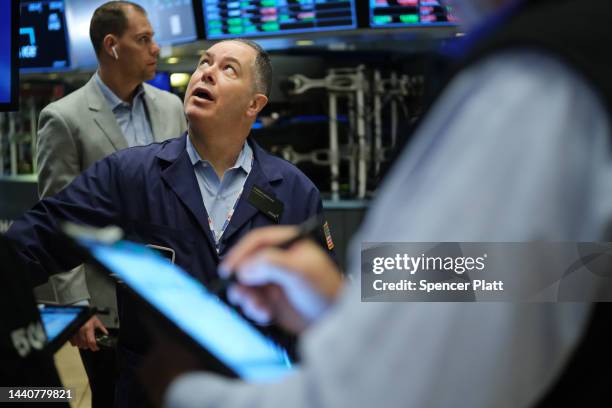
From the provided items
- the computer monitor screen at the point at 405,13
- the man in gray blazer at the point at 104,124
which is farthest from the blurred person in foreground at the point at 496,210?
the computer monitor screen at the point at 405,13

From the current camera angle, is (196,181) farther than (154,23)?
No

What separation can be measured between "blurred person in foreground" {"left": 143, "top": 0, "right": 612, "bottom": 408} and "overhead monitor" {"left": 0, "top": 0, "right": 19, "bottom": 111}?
4.26 ft

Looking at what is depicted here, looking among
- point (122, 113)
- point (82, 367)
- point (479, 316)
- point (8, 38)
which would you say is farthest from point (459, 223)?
point (122, 113)

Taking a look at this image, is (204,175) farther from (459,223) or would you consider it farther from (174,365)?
(459,223)

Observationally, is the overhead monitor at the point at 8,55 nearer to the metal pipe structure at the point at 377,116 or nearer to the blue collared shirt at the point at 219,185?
the blue collared shirt at the point at 219,185

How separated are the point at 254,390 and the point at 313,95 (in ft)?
15.3

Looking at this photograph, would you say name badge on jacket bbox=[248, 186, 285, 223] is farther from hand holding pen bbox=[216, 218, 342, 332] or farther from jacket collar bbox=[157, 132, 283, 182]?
hand holding pen bbox=[216, 218, 342, 332]

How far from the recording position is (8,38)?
5.82 feet

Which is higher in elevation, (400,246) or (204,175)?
(400,246)

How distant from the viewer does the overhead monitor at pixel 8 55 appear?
5.78 feet

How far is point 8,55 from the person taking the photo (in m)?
1.78

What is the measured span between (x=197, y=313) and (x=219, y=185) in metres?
1.16

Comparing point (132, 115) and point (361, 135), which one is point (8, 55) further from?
point (361, 135)

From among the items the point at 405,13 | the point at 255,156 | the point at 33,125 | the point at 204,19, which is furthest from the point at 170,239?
the point at 33,125
